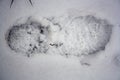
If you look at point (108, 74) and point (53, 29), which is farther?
point (53, 29)

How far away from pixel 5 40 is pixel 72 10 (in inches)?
38.8

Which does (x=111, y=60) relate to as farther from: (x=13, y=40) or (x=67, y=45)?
(x=13, y=40)

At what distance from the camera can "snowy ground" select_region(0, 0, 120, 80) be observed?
6.08ft

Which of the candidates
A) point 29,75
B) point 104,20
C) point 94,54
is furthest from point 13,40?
point 104,20

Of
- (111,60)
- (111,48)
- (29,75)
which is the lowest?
(29,75)

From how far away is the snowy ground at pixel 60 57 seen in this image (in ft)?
6.08

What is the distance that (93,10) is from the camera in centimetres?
196

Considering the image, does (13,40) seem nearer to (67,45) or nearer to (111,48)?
(67,45)

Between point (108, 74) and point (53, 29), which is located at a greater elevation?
point (53, 29)

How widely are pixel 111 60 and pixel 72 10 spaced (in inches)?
31.0

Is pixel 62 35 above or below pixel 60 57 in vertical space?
above

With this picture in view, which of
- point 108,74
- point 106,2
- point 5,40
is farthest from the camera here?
point 5,40

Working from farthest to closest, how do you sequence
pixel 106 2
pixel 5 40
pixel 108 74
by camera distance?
pixel 5 40 < pixel 106 2 < pixel 108 74

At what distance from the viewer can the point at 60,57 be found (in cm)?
193
